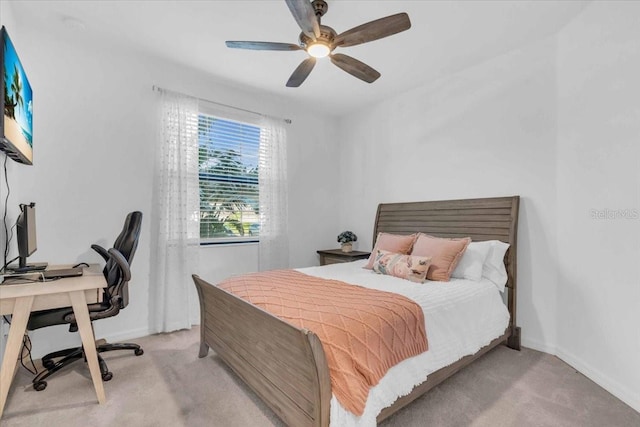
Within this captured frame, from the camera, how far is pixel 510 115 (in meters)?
3.00

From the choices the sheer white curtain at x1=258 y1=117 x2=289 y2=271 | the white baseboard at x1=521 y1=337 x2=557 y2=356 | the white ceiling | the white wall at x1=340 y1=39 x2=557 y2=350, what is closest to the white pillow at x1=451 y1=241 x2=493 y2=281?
the white wall at x1=340 y1=39 x2=557 y2=350

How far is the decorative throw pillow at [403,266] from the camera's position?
263 cm

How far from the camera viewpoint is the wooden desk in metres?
1.76

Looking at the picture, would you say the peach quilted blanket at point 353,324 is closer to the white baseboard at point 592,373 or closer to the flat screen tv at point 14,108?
the white baseboard at point 592,373

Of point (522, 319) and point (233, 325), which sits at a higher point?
point (233, 325)

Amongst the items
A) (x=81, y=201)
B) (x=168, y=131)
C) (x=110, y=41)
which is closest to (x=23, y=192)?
(x=81, y=201)

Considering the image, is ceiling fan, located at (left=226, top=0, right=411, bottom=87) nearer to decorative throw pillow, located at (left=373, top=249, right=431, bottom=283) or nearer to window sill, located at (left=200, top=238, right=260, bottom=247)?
decorative throw pillow, located at (left=373, top=249, right=431, bottom=283)

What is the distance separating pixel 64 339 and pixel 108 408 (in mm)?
1245

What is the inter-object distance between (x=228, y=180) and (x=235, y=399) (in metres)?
2.44

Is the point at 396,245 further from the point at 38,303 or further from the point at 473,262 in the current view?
the point at 38,303

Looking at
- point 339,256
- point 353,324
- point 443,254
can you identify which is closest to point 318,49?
point 353,324

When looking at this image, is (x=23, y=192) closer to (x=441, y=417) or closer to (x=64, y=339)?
(x=64, y=339)

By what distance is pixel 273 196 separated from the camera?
405 centimetres

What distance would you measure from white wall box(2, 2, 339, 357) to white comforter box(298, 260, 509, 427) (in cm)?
189
